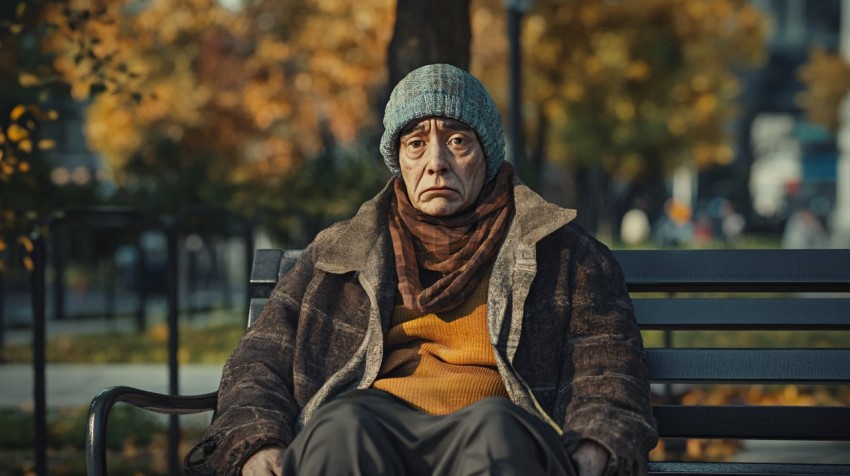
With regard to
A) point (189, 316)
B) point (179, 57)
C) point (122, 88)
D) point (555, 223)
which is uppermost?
point (179, 57)

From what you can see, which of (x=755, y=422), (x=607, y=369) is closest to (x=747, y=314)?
(x=755, y=422)

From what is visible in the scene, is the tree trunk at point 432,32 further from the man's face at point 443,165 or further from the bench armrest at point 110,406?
the bench armrest at point 110,406

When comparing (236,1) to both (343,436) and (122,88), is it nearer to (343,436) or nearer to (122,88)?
(122,88)

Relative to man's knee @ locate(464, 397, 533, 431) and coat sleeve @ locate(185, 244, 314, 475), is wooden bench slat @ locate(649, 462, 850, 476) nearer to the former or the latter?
man's knee @ locate(464, 397, 533, 431)

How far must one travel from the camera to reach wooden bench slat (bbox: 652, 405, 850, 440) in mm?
3928

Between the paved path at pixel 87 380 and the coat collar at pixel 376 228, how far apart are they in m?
5.68

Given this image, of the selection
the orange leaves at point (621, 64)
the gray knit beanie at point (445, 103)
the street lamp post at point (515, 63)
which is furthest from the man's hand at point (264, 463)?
the orange leaves at point (621, 64)

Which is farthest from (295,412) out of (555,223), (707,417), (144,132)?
(144,132)

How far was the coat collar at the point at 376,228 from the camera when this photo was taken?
12.3ft

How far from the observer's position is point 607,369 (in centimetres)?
362

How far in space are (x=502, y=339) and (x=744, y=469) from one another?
79cm

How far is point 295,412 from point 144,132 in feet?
84.2

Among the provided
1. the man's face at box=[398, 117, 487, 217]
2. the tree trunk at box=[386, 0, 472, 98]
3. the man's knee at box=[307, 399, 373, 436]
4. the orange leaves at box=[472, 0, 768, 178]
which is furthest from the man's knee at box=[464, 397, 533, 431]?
the orange leaves at box=[472, 0, 768, 178]

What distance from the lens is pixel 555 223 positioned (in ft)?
12.3
